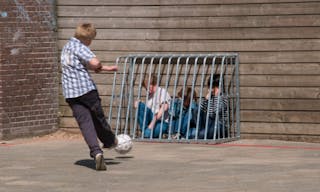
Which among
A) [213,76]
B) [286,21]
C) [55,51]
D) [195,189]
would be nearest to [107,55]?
[55,51]

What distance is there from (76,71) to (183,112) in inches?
131

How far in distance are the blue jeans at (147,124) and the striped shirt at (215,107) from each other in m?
0.62

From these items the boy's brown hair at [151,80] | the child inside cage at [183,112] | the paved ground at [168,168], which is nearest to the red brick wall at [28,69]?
the paved ground at [168,168]

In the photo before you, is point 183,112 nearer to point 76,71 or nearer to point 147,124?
point 147,124

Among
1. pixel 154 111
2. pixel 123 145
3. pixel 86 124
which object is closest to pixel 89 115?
pixel 86 124

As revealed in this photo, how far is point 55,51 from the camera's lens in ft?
47.4

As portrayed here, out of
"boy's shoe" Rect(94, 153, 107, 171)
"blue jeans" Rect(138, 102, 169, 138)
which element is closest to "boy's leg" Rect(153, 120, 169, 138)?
"blue jeans" Rect(138, 102, 169, 138)

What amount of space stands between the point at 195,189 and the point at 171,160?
2216 millimetres

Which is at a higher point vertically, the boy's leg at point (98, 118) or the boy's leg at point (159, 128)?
the boy's leg at point (98, 118)

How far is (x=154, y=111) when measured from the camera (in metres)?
13.8

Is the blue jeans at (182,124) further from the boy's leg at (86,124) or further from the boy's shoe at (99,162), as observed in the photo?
the boy's shoe at (99,162)

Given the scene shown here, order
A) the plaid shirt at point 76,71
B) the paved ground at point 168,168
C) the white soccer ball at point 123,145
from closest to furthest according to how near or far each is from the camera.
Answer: the paved ground at point 168,168 → the plaid shirt at point 76,71 → the white soccer ball at point 123,145

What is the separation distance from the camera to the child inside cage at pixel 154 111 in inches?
537

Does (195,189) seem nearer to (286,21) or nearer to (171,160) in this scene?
(171,160)
